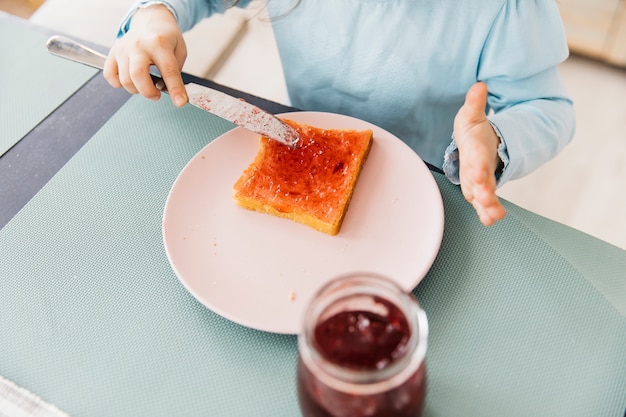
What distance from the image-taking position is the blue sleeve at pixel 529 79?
2.42 feet

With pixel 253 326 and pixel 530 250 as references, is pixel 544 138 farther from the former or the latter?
pixel 253 326

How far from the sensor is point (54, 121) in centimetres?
83

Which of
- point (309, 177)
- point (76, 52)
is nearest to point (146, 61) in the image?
point (76, 52)

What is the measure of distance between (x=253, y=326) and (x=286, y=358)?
5cm

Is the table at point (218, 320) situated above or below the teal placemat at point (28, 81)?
below

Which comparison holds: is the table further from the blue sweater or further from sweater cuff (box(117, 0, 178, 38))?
sweater cuff (box(117, 0, 178, 38))

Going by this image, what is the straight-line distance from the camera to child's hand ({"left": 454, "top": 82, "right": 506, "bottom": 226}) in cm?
57

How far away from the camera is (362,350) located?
16.4 inches

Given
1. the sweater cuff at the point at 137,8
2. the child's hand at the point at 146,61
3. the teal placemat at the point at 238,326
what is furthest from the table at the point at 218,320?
the sweater cuff at the point at 137,8

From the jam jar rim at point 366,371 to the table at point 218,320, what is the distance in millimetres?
161

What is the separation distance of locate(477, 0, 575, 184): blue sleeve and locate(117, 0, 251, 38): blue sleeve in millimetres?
441

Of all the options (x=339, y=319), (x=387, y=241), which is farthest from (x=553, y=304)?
(x=339, y=319)

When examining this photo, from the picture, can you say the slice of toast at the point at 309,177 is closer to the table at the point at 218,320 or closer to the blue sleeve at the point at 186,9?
the table at the point at 218,320

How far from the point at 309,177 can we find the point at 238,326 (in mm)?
214
